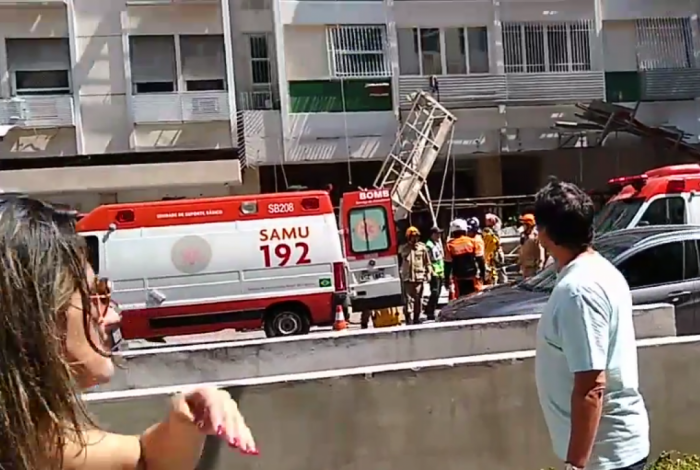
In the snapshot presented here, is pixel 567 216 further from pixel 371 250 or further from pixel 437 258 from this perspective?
pixel 437 258

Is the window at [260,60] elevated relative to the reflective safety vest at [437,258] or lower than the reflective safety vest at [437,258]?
elevated

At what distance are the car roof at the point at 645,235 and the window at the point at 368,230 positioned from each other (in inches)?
201

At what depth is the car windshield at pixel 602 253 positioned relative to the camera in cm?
903

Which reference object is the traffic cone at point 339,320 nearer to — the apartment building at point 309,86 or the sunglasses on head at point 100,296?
the apartment building at point 309,86

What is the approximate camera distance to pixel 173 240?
1315cm

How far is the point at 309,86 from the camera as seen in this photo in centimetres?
2298

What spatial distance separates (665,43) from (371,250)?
15869 mm

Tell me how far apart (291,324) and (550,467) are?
27.2ft

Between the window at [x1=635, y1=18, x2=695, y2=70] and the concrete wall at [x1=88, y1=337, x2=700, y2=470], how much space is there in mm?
21768

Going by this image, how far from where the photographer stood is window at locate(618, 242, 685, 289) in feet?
29.6

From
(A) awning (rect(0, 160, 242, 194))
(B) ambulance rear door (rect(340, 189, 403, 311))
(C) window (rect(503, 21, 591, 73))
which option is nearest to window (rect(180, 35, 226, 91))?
(A) awning (rect(0, 160, 242, 194))

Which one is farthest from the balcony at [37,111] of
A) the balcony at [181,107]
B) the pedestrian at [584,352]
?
the pedestrian at [584,352]

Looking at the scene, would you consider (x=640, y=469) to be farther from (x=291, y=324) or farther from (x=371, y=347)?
(x=291, y=324)

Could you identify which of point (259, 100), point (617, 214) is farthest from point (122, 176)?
point (617, 214)
